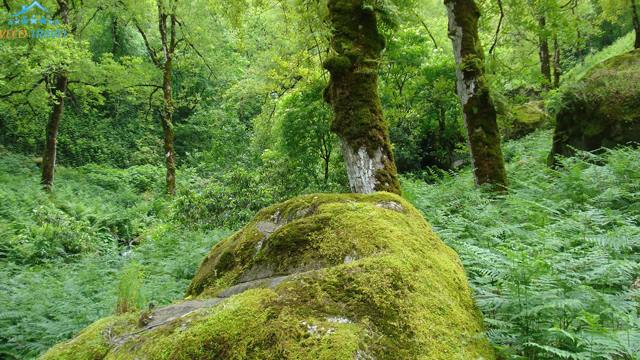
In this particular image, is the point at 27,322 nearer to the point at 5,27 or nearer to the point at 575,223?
the point at 575,223

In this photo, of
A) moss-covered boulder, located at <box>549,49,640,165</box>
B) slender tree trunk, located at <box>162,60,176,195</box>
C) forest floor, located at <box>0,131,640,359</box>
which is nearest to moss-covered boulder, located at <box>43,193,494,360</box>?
forest floor, located at <box>0,131,640,359</box>

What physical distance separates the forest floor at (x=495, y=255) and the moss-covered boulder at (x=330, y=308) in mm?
336

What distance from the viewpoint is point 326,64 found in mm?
6109

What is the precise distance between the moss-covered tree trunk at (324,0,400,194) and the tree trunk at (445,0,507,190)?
2228 mm

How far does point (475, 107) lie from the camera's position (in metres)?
7.81

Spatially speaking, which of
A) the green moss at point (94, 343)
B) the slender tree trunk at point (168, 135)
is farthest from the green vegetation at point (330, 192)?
the slender tree trunk at point (168, 135)

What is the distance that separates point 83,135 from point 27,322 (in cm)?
2307

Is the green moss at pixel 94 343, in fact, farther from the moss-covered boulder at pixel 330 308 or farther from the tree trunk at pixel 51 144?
the tree trunk at pixel 51 144

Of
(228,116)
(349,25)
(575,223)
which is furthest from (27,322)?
(228,116)

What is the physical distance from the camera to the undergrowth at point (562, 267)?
2227 millimetres

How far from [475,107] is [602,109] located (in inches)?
122

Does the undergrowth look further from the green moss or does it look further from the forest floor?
the green moss

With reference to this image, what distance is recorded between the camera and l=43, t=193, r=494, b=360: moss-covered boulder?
201 cm

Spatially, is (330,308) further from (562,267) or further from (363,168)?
(363,168)
